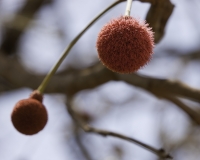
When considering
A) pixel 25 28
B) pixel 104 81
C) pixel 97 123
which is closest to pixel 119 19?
pixel 104 81

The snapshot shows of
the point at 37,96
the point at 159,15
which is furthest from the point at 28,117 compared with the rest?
the point at 159,15

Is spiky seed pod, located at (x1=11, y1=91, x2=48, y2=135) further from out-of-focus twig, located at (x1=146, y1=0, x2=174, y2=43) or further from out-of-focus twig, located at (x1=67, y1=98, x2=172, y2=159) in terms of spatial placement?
out-of-focus twig, located at (x1=146, y1=0, x2=174, y2=43)

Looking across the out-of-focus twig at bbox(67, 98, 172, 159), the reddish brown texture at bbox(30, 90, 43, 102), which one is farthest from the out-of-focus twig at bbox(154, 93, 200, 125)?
the reddish brown texture at bbox(30, 90, 43, 102)

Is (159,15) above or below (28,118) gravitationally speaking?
above

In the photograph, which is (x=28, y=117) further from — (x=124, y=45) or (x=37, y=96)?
(x=124, y=45)

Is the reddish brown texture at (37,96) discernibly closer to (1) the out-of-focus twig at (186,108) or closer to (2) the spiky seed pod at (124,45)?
(2) the spiky seed pod at (124,45)

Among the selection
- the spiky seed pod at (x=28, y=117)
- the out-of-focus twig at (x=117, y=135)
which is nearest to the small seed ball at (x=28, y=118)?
the spiky seed pod at (x=28, y=117)
